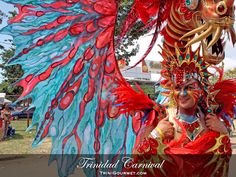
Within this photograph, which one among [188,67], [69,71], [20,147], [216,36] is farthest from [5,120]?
[216,36]

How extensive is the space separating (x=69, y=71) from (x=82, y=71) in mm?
115

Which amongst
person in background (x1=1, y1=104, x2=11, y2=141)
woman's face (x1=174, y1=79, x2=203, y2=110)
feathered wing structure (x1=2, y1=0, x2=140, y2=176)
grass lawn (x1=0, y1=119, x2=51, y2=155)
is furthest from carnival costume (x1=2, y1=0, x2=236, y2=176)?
person in background (x1=1, y1=104, x2=11, y2=141)

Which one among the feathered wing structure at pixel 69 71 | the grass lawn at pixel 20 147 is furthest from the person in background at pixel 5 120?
the feathered wing structure at pixel 69 71

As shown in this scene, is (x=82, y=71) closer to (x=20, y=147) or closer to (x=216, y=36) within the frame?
(x=216, y=36)

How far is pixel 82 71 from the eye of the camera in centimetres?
308

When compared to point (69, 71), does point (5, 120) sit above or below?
below

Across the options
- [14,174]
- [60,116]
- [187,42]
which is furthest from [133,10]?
[14,174]

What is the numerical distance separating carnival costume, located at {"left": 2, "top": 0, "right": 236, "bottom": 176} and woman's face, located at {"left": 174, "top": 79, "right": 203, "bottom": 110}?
0.38ft

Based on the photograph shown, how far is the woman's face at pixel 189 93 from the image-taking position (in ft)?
9.37

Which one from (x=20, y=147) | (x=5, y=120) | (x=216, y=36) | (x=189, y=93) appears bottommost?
(x=20, y=147)

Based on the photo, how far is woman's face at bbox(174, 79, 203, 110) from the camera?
2.86 meters

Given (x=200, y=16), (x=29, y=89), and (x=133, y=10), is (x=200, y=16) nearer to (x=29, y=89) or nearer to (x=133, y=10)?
(x=133, y=10)

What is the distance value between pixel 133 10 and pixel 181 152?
138 cm

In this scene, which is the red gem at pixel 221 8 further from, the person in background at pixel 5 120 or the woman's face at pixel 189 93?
the person in background at pixel 5 120
